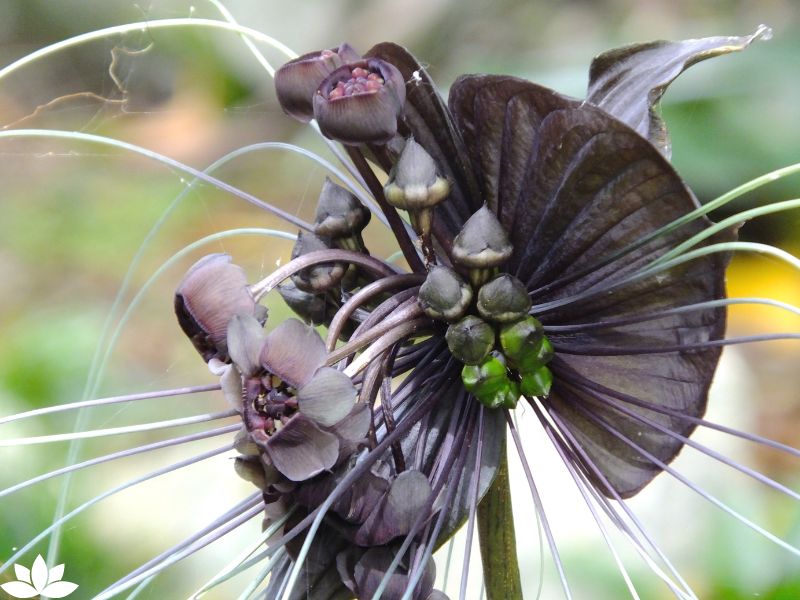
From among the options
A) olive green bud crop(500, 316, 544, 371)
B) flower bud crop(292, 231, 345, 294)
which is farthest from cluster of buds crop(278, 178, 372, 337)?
olive green bud crop(500, 316, 544, 371)

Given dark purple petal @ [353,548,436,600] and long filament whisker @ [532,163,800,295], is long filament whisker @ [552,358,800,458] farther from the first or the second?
dark purple petal @ [353,548,436,600]

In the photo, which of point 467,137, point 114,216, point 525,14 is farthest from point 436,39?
point 467,137

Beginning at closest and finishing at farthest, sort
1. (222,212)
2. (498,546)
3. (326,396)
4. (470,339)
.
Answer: (326,396), (470,339), (498,546), (222,212)

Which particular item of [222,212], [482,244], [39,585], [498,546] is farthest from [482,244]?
[222,212]

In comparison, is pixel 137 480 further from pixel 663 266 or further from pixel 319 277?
pixel 663 266

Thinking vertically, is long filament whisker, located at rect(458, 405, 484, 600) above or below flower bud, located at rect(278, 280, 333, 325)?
below

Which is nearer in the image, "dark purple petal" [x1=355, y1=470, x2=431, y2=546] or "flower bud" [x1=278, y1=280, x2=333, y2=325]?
"dark purple petal" [x1=355, y1=470, x2=431, y2=546]

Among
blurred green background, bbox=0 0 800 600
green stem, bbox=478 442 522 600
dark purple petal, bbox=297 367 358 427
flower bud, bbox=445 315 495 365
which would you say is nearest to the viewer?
dark purple petal, bbox=297 367 358 427
